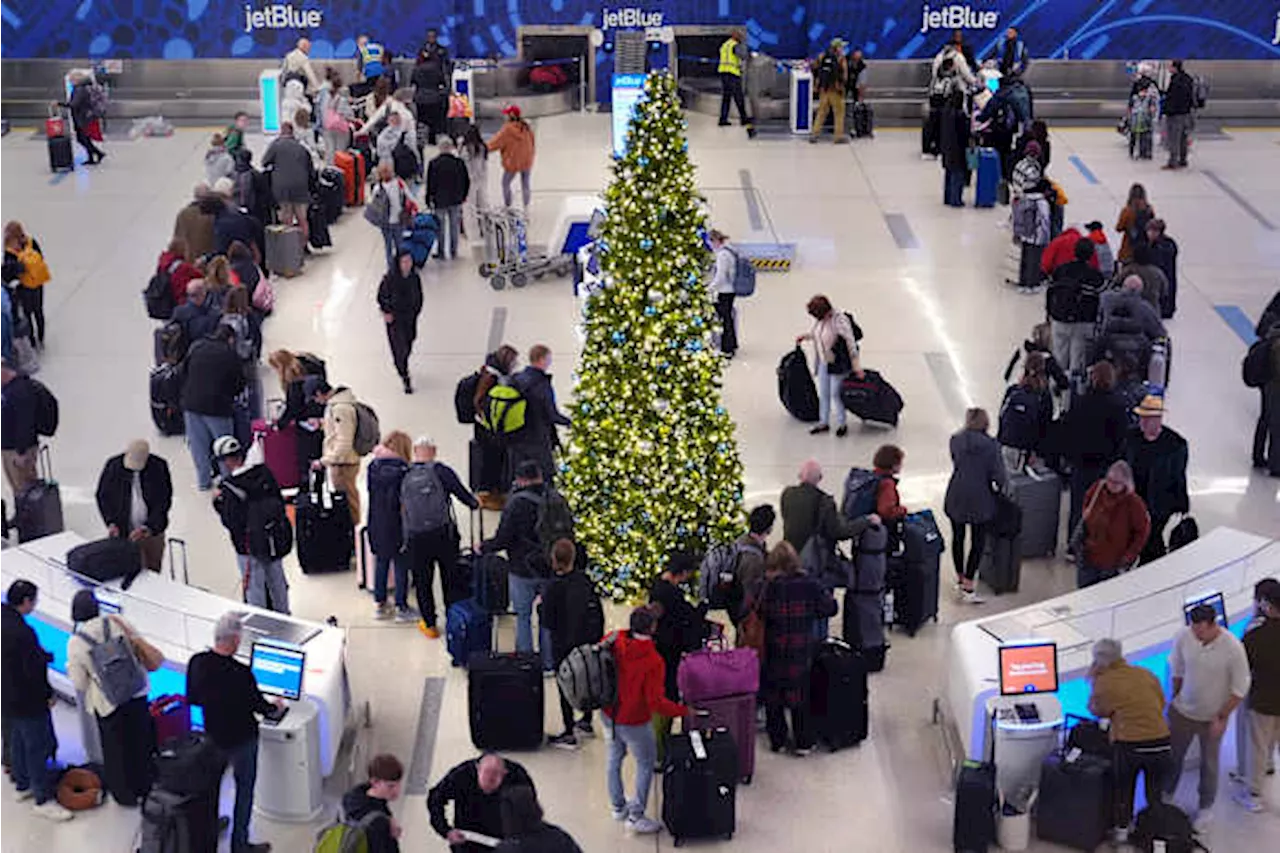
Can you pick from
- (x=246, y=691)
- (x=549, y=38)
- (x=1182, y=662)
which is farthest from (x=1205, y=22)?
(x=246, y=691)

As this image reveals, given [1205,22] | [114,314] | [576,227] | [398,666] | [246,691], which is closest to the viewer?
[246,691]

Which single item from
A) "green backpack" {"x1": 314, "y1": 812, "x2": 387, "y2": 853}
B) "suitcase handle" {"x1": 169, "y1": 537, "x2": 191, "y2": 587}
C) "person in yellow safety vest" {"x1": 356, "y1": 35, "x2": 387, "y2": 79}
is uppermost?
"person in yellow safety vest" {"x1": 356, "y1": 35, "x2": 387, "y2": 79}

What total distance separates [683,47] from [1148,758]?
856 inches

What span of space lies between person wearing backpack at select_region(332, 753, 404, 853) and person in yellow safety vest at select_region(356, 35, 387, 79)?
2019cm

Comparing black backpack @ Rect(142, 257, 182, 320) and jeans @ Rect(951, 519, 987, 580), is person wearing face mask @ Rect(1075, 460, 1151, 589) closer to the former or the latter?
jeans @ Rect(951, 519, 987, 580)

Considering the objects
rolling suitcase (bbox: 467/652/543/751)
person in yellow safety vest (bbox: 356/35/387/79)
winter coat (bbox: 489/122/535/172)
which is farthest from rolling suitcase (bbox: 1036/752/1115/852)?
person in yellow safety vest (bbox: 356/35/387/79)

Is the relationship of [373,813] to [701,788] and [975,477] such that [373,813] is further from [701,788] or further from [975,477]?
[975,477]

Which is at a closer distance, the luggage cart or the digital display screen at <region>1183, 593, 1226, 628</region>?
the digital display screen at <region>1183, 593, 1226, 628</region>

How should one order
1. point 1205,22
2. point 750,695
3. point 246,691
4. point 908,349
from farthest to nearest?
point 1205,22 → point 908,349 → point 750,695 → point 246,691

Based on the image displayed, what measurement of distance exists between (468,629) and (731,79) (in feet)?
56.4

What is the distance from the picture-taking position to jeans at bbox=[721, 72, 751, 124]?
2834 centimetres

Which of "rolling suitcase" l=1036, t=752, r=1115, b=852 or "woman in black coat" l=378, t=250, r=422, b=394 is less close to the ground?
"woman in black coat" l=378, t=250, r=422, b=394

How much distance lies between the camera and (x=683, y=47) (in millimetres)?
30828

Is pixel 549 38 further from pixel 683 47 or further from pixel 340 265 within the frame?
pixel 340 265
